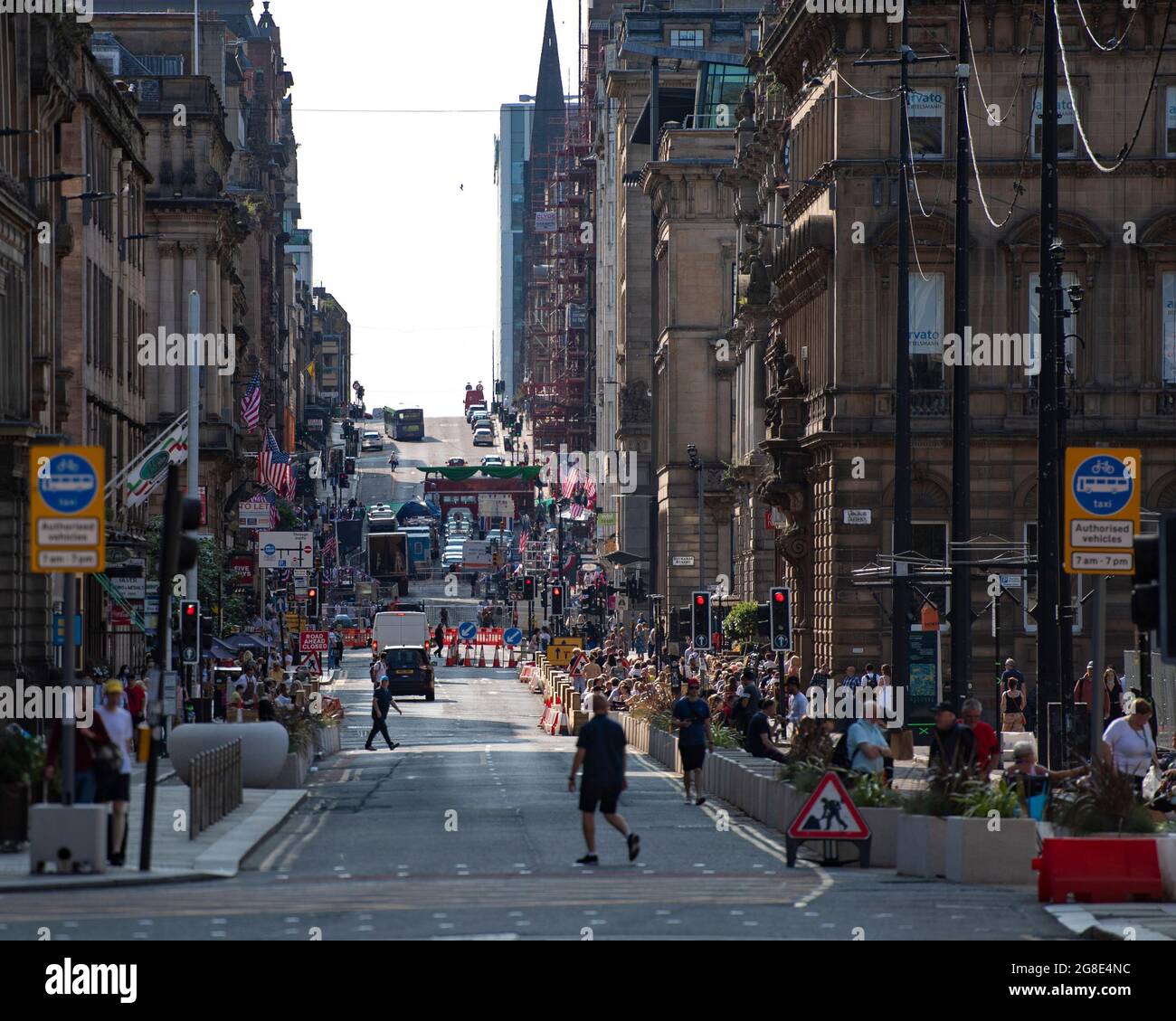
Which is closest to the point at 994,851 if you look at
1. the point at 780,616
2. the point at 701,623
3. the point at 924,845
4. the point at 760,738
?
the point at 924,845

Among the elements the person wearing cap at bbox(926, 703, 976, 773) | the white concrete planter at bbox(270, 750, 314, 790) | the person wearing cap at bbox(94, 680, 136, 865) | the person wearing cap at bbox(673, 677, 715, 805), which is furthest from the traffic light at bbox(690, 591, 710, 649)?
the person wearing cap at bbox(94, 680, 136, 865)

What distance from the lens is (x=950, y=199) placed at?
179ft

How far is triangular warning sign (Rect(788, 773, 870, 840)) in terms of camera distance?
23234mm

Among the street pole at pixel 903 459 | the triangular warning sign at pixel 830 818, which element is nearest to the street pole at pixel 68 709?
the triangular warning sign at pixel 830 818

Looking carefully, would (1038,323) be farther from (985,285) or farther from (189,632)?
(189,632)

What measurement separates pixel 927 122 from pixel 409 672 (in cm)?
3313

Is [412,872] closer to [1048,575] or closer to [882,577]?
[1048,575]

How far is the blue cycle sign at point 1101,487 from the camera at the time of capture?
22.0 meters

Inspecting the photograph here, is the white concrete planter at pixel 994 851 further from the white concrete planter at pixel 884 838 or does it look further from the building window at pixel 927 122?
the building window at pixel 927 122

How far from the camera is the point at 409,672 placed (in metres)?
81.9

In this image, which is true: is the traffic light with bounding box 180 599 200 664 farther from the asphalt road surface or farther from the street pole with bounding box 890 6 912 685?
the street pole with bounding box 890 6 912 685

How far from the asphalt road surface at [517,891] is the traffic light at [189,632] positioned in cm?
838

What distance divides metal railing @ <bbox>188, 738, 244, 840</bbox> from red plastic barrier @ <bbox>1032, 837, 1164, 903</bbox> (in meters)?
10.1
